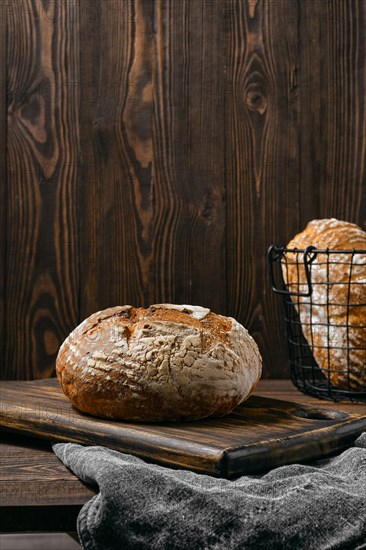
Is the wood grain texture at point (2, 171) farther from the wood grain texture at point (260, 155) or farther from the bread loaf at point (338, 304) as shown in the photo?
the bread loaf at point (338, 304)

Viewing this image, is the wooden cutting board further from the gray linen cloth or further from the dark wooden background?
the dark wooden background

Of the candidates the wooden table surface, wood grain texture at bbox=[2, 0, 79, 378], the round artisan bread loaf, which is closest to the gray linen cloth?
the wooden table surface

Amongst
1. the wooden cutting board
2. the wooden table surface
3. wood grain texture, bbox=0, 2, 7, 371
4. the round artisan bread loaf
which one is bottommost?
the wooden table surface

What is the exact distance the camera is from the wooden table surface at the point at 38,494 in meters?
0.87

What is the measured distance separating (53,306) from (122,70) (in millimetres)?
577

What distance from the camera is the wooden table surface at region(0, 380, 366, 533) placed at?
87cm

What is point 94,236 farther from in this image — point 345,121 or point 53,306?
point 345,121

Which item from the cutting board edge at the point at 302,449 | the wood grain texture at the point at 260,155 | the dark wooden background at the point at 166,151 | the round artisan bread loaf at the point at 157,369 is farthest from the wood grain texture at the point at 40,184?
the cutting board edge at the point at 302,449

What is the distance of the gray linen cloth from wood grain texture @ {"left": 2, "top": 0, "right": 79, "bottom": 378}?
801 millimetres

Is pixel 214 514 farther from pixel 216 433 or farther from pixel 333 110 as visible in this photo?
pixel 333 110

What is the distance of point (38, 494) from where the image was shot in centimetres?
89

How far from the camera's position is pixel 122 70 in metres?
1.64

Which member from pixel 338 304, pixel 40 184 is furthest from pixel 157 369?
pixel 40 184

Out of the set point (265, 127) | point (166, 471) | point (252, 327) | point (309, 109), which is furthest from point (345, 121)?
point (166, 471)
